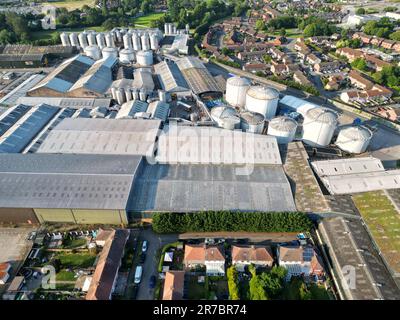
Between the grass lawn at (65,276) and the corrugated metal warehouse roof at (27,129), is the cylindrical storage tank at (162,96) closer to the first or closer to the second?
the corrugated metal warehouse roof at (27,129)

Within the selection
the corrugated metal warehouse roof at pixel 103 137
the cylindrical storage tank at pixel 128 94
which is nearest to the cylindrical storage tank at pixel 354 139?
the corrugated metal warehouse roof at pixel 103 137

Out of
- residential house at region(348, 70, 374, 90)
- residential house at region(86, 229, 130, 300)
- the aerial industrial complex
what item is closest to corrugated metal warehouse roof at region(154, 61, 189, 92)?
the aerial industrial complex

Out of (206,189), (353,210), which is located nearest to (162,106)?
(206,189)

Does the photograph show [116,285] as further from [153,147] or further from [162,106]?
[162,106]

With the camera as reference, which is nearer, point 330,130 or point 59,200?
point 59,200

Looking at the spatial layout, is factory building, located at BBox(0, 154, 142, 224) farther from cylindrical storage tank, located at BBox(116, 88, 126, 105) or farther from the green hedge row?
cylindrical storage tank, located at BBox(116, 88, 126, 105)

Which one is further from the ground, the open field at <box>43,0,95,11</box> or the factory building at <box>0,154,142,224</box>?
the factory building at <box>0,154,142,224</box>
